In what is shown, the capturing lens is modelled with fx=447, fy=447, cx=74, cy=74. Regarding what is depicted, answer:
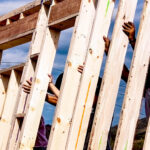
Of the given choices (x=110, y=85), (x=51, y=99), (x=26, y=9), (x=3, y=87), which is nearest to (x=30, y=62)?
(x=51, y=99)

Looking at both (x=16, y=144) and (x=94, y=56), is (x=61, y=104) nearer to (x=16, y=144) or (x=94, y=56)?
(x=94, y=56)

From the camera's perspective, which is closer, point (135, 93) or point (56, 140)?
point (135, 93)

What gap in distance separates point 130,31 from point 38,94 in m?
1.64

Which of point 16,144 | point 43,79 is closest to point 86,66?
point 43,79

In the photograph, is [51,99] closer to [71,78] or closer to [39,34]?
[71,78]

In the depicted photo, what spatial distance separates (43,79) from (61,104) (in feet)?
2.63

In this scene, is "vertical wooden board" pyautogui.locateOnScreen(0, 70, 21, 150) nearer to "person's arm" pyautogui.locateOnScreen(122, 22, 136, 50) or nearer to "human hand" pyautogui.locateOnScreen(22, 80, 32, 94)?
"human hand" pyautogui.locateOnScreen(22, 80, 32, 94)

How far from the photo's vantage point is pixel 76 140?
4.14 meters

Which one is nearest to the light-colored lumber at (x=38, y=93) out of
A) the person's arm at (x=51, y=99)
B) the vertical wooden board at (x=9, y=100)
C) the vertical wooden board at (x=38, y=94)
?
the vertical wooden board at (x=38, y=94)

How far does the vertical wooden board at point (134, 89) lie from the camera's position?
3.62 m

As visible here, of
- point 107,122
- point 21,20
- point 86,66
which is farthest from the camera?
point 21,20

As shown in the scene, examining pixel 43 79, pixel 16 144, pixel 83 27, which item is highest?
pixel 83 27

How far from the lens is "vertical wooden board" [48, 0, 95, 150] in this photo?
4527mm

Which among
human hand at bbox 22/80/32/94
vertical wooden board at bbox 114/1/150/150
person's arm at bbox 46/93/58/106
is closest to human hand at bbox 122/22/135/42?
vertical wooden board at bbox 114/1/150/150
